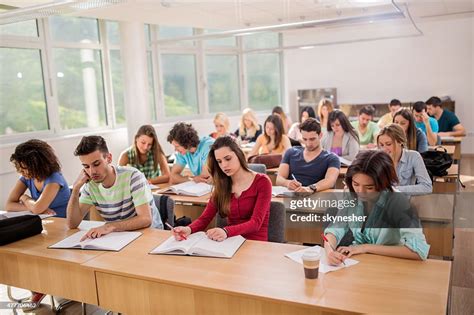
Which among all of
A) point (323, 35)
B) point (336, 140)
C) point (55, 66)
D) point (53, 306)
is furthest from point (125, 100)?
point (323, 35)

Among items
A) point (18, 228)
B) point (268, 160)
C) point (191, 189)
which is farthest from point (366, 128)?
point (18, 228)

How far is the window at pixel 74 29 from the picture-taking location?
666 centimetres

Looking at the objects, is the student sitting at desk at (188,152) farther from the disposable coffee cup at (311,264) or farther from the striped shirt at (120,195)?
the disposable coffee cup at (311,264)

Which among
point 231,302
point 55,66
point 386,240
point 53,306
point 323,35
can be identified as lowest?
point 53,306

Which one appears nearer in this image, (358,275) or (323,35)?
(358,275)

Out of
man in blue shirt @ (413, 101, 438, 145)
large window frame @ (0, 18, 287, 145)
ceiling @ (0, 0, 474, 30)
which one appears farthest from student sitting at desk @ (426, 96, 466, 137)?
large window frame @ (0, 18, 287, 145)

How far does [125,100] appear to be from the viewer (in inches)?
280

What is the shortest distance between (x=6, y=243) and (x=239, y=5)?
508cm

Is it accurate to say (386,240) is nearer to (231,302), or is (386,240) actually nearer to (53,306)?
(231,302)

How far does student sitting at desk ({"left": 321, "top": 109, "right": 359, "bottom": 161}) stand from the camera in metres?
4.70

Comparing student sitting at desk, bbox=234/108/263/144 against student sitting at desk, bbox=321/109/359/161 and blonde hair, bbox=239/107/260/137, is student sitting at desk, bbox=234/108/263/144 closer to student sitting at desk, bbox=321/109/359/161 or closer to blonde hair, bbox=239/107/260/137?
blonde hair, bbox=239/107/260/137

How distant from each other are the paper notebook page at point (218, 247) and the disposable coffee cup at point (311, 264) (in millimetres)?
447

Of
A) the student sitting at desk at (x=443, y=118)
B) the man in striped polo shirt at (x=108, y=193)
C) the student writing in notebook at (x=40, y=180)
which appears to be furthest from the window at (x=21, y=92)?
the student sitting at desk at (x=443, y=118)

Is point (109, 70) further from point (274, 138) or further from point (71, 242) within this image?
point (71, 242)
